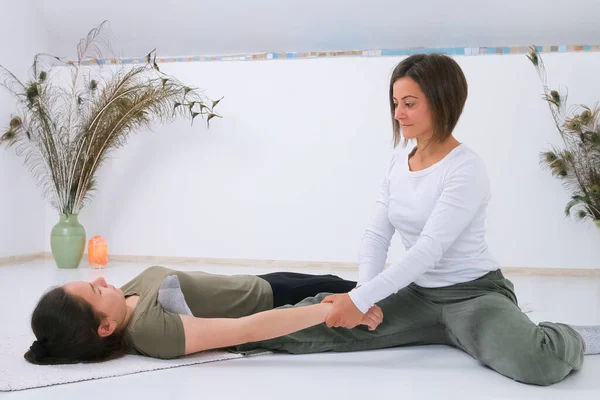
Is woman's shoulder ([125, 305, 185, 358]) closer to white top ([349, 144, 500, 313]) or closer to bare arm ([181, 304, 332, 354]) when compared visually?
bare arm ([181, 304, 332, 354])

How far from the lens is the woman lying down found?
1833mm

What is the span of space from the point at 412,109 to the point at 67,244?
3.52 metres

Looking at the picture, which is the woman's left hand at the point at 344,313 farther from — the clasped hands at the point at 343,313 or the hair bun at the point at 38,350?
the hair bun at the point at 38,350

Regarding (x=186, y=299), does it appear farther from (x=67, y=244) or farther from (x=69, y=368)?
(x=67, y=244)

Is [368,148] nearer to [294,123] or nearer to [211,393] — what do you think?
[294,123]

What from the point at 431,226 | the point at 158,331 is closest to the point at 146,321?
the point at 158,331

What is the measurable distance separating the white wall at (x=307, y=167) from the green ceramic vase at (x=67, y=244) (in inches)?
24.7

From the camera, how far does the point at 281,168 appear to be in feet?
17.5

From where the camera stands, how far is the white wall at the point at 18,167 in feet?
16.7

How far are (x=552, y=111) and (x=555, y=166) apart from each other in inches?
15.5

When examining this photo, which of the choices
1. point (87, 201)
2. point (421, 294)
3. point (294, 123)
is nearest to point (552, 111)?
point (294, 123)

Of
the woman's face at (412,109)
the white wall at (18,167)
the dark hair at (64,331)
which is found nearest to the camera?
the dark hair at (64,331)

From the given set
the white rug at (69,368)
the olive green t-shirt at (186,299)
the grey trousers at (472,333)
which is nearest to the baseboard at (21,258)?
the white rug at (69,368)

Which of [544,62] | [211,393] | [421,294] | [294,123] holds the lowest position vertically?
[211,393]
